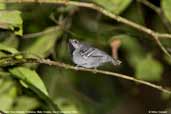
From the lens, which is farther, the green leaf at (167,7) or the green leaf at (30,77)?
the green leaf at (167,7)

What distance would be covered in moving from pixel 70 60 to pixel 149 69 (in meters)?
0.51

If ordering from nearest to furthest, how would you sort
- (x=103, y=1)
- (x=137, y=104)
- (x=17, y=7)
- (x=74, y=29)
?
(x=103, y=1) < (x=17, y=7) < (x=74, y=29) < (x=137, y=104)

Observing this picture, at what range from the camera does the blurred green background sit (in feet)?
4.99

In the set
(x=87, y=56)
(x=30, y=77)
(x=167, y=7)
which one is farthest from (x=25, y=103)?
(x=167, y=7)

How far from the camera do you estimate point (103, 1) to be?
66.8 inches

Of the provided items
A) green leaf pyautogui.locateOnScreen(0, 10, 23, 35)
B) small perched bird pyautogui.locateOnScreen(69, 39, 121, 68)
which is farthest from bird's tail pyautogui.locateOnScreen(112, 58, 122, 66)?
green leaf pyautogui.locateOnScreen(0, 10, 23, 35)

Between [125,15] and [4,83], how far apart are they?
89 cm

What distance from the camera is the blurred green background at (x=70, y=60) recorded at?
1521 millimetres

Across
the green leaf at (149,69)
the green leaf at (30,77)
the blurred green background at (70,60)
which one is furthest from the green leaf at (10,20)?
the green leaf at (149,69)

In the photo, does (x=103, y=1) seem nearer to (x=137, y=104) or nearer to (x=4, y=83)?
(x=4, y=83)

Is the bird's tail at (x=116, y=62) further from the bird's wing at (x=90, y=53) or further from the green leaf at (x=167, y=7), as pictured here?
the green leaf at (x=167, y=7)

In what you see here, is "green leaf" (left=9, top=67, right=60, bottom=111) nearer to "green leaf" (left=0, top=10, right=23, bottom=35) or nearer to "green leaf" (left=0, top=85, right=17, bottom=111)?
"green leaf" (left=0, top=10, right=23, bottom=35)

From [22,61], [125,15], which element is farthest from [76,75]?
[22,61]

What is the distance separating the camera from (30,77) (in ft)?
4.67
